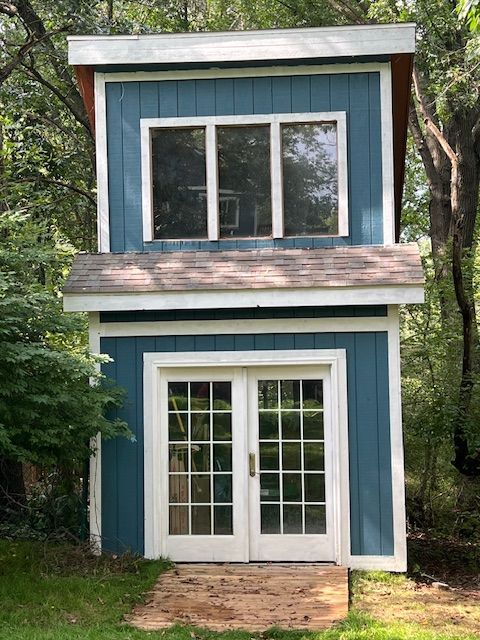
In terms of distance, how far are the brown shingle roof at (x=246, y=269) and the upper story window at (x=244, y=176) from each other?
0.29 m

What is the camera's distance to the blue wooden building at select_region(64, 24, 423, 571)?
285 inches

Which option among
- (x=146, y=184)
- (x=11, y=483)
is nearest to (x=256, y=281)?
(x=146, y=184)

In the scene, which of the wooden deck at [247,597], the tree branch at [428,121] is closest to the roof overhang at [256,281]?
the wooden deck at [247,597]

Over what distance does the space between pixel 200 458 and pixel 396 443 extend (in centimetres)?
192

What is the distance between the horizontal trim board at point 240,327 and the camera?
731cm

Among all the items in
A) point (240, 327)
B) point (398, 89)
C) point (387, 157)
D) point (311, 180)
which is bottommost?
point (240, 327)

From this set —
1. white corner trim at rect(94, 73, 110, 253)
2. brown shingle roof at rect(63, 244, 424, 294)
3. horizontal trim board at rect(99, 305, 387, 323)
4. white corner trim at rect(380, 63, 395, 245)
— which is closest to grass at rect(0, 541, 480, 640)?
horizontal trim board at rect(99, 305, 387, 323)

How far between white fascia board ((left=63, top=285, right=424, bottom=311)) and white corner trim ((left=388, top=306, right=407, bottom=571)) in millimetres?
281

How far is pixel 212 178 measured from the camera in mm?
7820

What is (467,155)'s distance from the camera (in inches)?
600

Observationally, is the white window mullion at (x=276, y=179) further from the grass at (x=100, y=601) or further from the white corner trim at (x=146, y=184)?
the grass at (x=100, y=601)

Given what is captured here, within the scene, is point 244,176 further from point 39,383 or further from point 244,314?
point 39,383

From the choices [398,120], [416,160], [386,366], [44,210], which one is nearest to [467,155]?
[416,160]

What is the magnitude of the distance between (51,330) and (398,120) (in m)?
4.86
